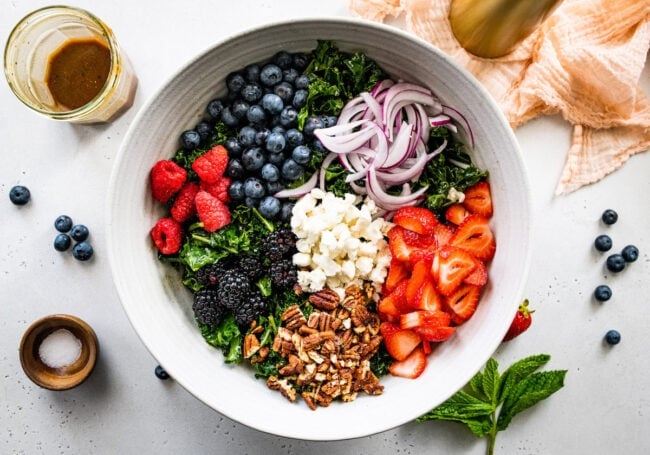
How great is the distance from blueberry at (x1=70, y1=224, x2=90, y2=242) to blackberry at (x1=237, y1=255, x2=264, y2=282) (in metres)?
0.57

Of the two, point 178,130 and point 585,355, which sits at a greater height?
point 178,130

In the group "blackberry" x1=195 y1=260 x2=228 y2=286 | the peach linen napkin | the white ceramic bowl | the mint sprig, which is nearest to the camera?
the white ceramic bowl

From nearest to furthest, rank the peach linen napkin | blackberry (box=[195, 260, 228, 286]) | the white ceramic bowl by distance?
the white ceramic bowl
blackberry (box=[195, 260, 228, 286])
the peach linen napkin

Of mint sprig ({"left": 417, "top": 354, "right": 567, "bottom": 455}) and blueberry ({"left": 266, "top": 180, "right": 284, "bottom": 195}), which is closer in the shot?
blueberry ({"left": 266, "top": 180, "right": 284, "bottom": 195})

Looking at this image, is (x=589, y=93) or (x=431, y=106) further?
(x=589, y=93)

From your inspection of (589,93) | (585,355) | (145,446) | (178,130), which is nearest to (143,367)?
(145,446)

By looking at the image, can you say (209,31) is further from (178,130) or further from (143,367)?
(143,367)

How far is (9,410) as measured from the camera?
2.07 meters

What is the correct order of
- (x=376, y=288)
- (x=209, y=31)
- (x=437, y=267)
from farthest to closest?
(x=209, y=31), (x=376, y=288), (x=437, y=267)

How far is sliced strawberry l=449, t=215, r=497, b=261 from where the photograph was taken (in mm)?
1780

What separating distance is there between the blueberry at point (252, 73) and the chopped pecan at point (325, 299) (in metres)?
0.67

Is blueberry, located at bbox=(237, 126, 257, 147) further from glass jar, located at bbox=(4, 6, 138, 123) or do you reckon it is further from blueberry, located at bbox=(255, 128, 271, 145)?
glass jar, located at bbox=(4, 6, 138, 123)

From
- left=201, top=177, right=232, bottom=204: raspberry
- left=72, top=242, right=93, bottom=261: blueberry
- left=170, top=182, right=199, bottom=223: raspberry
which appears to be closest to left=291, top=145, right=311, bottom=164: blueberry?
left=201, top=177, right=232, bottom=204: raspberry

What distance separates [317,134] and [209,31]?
22.4 inches
